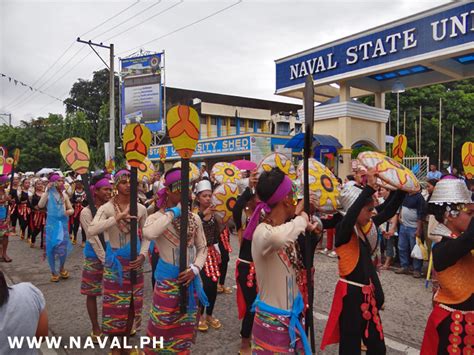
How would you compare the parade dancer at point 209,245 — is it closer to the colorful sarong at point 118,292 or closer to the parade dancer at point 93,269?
the colorful sarong at point 118,292

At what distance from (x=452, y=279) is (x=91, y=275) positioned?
11.5ft

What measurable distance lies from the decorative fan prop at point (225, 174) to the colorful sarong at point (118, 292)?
1.55 meters

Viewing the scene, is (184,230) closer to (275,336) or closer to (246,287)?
(275,336)

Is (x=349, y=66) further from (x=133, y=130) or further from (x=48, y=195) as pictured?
(x=133, y=130)

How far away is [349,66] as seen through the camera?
13703 mm

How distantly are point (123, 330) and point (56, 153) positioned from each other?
33636 millimetres

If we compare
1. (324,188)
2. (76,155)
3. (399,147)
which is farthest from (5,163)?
(399,147)

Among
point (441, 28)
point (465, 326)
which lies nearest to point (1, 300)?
point (465, 326)

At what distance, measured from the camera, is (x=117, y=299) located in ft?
12.1

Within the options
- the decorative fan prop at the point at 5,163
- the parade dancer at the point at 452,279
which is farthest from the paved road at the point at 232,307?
the decorative fan prop at the point at 5,163

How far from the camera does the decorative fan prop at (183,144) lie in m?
2.95

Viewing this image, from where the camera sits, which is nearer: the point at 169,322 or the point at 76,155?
the point at 169,322

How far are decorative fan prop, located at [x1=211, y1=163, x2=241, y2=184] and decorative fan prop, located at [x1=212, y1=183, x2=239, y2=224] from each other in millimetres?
291

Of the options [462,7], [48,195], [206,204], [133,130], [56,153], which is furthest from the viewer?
[56,153]
